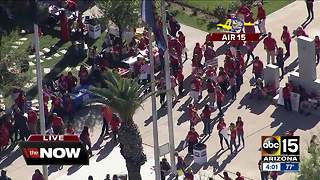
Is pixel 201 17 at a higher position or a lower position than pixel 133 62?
higher

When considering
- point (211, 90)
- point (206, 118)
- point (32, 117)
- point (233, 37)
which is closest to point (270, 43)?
point (233, 37)

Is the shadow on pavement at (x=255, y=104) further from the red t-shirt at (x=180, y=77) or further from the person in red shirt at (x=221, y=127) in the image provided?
the person in red shirt at (x=221, y=127)

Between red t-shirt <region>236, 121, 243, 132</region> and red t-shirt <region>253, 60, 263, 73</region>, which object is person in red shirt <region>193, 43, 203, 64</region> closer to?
red t-shirt <region>253, 60, 263, 73</region>

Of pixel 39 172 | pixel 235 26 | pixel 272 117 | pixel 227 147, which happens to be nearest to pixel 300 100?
pixel 272 117

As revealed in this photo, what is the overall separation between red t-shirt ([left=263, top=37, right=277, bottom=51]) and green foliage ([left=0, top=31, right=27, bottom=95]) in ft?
32.4

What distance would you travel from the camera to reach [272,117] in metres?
40.4

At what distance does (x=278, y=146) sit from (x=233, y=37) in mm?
13938

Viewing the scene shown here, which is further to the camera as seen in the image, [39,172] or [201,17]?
[201,17]

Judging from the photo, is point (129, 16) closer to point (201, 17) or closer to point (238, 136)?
point (201, 17)

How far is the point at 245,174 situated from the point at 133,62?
981cm

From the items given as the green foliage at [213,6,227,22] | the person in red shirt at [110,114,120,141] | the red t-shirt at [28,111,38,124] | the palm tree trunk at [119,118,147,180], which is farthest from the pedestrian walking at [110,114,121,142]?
the green foliage at [213,6,227,22]

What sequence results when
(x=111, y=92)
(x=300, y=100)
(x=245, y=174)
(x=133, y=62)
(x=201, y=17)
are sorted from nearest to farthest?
1. (x=111, y=92)
2. (x=245, y=174)
3. (x=300, y=100)
4. (x=133, y=62)
5. (x=201, y=17)

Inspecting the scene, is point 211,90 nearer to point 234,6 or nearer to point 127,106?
point 127,106


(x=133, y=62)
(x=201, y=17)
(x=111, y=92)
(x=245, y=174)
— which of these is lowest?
(x=245, y=174)
